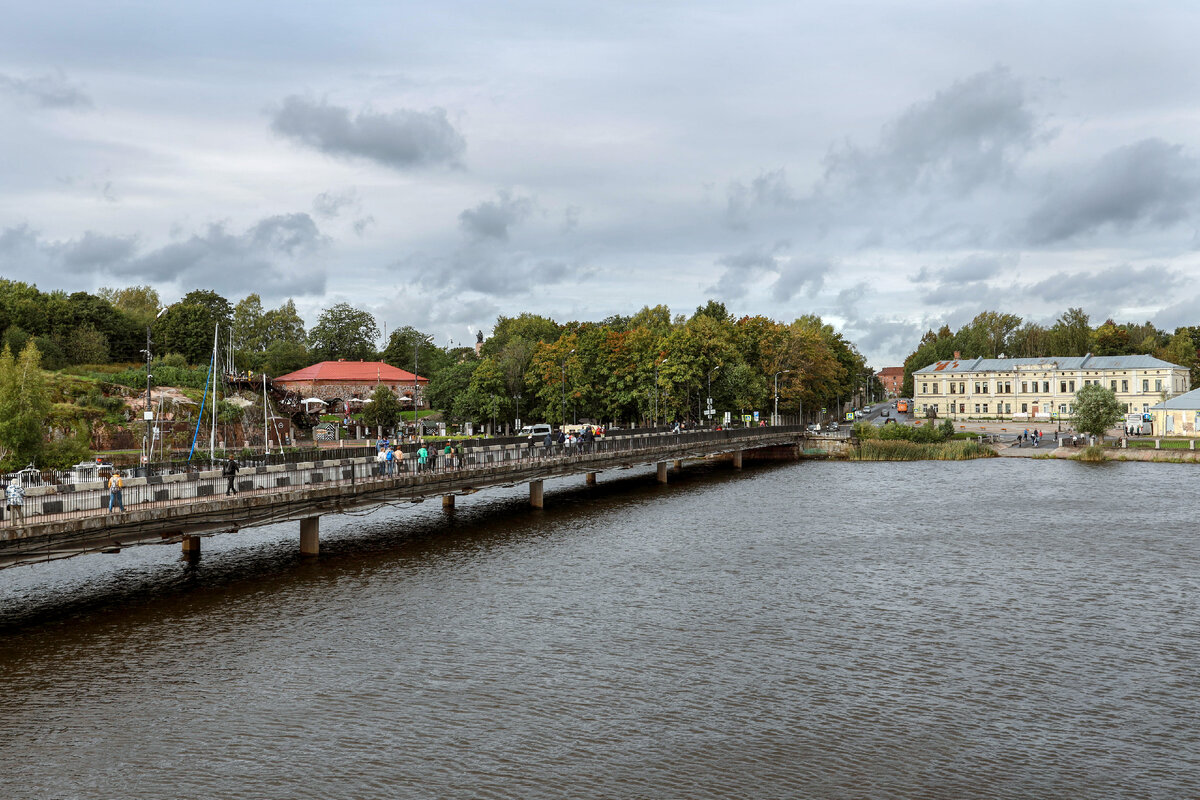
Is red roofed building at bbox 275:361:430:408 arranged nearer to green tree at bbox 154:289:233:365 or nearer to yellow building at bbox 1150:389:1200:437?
green tree at bbox 154:289:233:365

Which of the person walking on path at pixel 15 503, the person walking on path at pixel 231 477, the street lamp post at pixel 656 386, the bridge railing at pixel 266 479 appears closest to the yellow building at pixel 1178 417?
the street lamp post at pixel 656 386

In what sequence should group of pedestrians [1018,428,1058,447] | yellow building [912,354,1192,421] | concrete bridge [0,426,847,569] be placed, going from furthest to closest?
yellow building [912,354,1192,421]
group of pedestrians [1018,428,1058,447]
concrete bridge [0,426,847,569]

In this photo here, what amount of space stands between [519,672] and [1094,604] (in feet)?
72.7

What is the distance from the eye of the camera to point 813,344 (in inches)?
5241

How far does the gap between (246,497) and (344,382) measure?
96.6m

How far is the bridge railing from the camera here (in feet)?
97.3

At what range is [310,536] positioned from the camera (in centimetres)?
4231

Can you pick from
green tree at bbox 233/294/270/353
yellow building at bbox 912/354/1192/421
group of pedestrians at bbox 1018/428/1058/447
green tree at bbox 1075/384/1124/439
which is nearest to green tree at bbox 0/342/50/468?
green tree at bbox 233/294/270/353

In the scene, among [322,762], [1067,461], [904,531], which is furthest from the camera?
[1067,461]

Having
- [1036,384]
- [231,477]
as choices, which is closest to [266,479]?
[231,477]

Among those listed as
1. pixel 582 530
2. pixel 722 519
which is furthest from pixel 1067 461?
pixel 582 530

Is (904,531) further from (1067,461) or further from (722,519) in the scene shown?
(1067,461)

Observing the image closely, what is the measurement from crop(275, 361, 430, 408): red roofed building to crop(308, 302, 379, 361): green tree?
2947 centimetres

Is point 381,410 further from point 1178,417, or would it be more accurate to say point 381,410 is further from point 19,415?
point 1178,417
